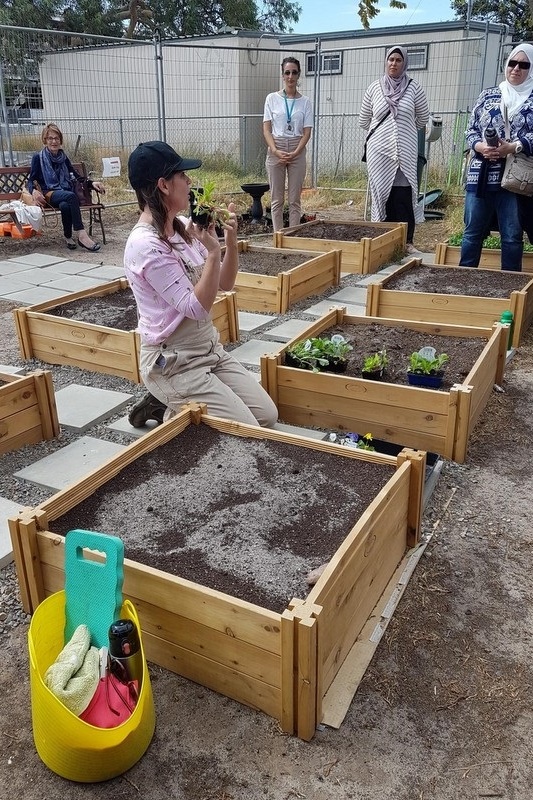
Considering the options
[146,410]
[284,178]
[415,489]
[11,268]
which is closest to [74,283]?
[11,268]

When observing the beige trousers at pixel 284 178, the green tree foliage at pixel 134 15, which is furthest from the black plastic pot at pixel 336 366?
the green tree foliage at pixel 134 15

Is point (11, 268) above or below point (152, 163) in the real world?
below

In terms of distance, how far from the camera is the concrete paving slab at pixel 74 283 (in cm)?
616

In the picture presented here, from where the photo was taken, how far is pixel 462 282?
536 cm

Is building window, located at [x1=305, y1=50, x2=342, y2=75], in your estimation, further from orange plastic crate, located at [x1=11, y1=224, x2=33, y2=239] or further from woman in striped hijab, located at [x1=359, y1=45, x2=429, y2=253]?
orange plastic crate, located at [x1=11, y1=224, x2=33, y2=239]

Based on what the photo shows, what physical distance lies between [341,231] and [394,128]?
3.81 feet

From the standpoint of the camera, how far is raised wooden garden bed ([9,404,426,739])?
5.70 feet

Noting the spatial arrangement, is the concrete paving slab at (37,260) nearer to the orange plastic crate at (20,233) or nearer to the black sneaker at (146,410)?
the orange plastic crate at (20,233)

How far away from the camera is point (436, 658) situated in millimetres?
2078

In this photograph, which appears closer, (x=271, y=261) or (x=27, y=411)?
(x=27, y=411)

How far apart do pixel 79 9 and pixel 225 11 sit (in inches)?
235

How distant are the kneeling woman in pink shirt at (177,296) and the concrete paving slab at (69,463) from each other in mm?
256

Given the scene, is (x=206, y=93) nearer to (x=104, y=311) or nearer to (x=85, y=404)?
(x=104, y=311)

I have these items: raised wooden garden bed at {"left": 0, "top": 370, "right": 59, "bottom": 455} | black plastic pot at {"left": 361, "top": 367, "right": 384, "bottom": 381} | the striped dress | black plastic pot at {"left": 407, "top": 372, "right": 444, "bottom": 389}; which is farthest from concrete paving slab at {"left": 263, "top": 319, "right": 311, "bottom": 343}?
the striped dress
